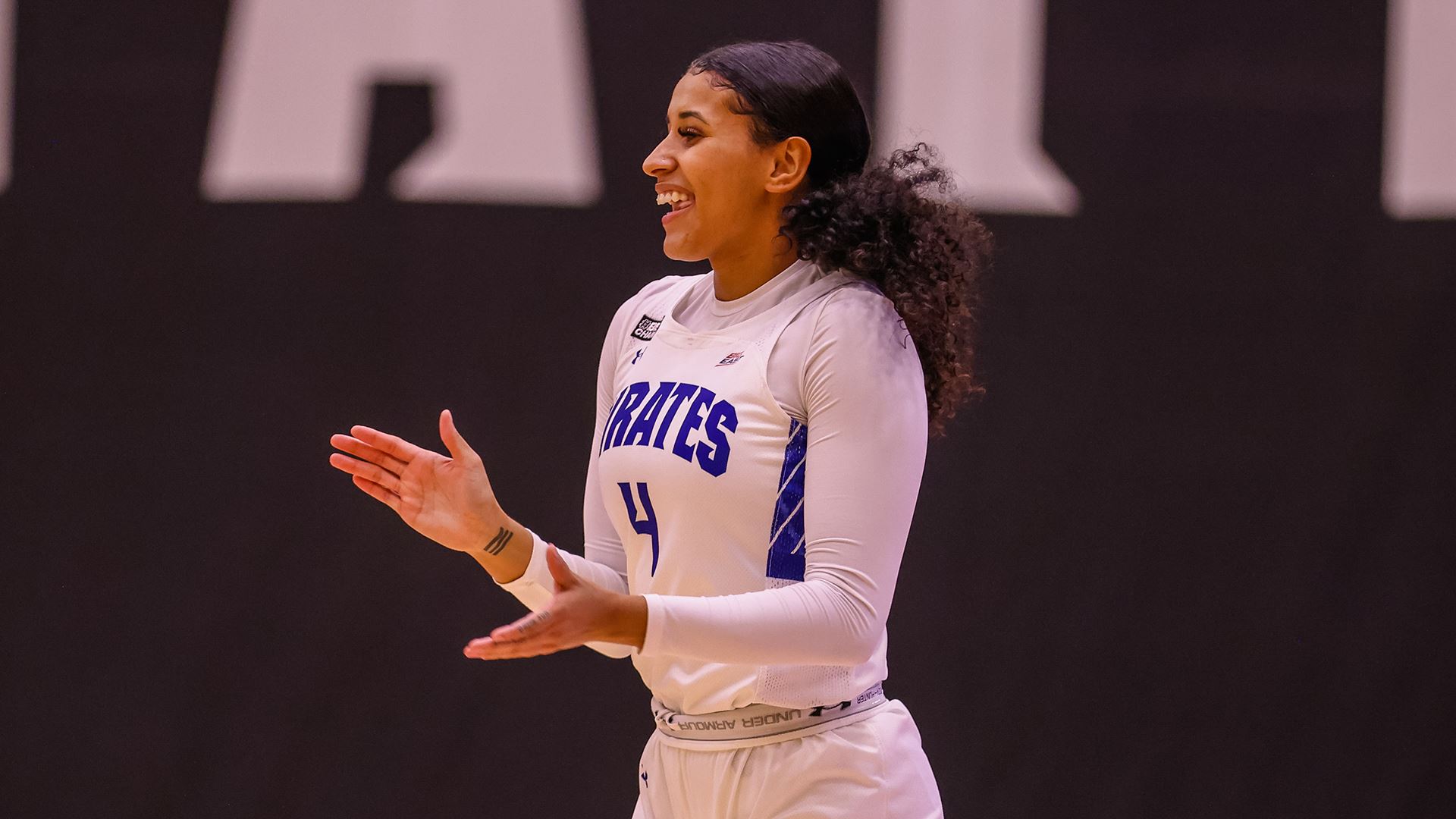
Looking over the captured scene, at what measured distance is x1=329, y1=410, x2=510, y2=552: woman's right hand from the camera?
1.94 metres

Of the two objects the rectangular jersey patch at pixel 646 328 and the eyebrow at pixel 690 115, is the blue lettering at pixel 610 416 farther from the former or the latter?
the eyebrow at pixel 690 115

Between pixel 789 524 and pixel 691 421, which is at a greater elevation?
pixel 691 421

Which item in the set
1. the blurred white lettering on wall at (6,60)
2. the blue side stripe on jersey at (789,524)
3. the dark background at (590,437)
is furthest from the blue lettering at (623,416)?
the blurred white lettering on wall at (6,60)

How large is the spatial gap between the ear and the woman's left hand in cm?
63

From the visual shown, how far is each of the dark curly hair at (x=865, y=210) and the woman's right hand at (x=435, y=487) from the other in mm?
527

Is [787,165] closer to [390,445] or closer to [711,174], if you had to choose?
[711,174]

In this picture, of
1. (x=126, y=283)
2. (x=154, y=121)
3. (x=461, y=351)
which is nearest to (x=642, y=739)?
(x=461, y=351)

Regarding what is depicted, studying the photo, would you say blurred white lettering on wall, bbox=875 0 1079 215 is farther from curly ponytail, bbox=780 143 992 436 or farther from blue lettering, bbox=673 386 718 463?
blue lettering, bbox=673 386 718 463

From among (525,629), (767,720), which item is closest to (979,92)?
(767,720)

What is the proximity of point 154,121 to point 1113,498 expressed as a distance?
2378 millimetres

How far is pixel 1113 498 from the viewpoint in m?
3.48

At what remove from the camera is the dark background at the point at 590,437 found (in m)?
3.32

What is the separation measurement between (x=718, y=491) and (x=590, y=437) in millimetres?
1637

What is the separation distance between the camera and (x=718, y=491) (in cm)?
178
